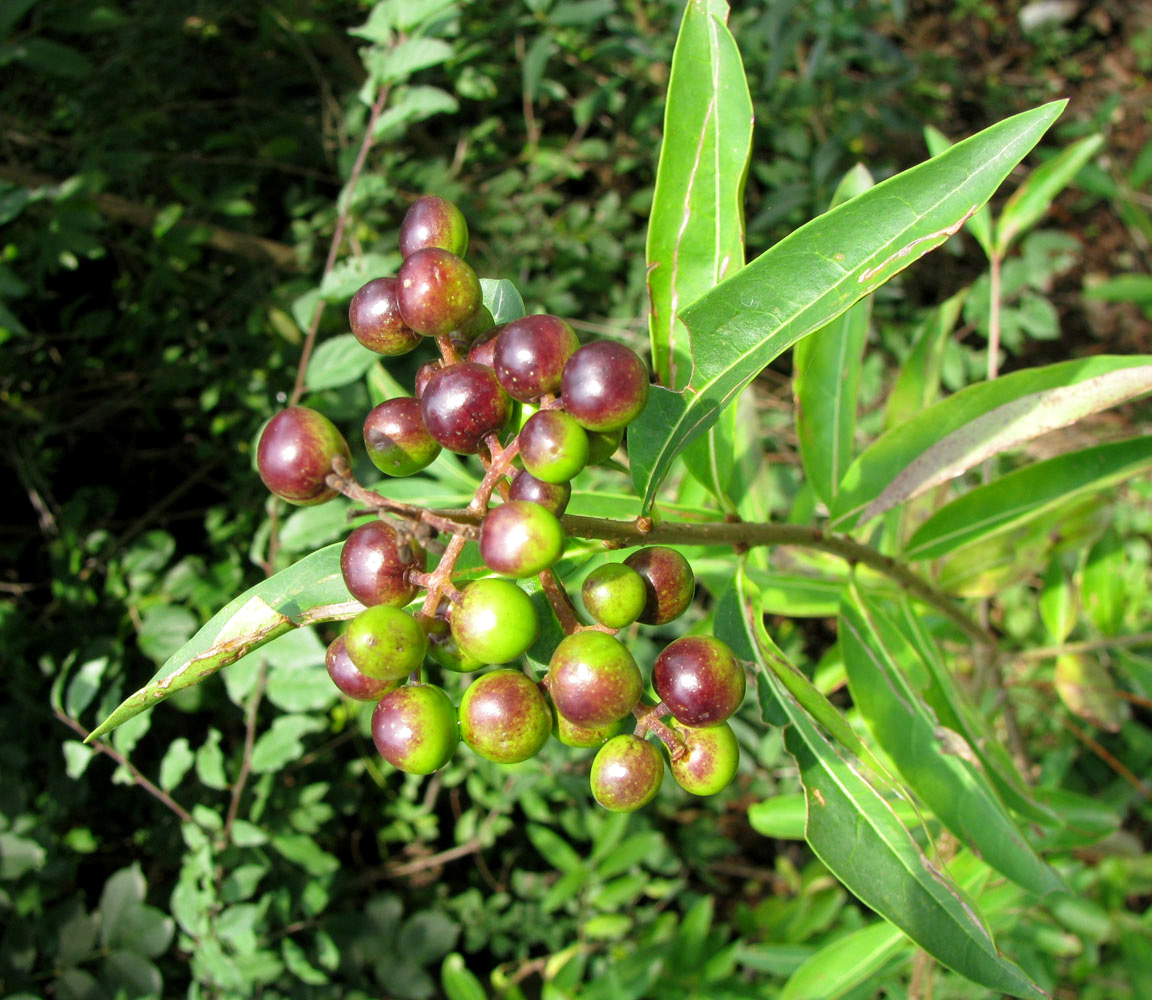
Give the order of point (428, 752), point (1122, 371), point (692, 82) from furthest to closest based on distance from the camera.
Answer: point (1122, 371) < point (692, 82) < point (428, 752)

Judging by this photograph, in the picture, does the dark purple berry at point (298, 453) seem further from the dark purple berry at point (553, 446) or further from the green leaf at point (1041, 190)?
the green leaf at point (1041, 190)

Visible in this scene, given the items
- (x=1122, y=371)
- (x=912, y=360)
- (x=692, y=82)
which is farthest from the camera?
(x=912, y=360)

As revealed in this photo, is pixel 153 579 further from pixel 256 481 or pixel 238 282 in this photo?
pixel 238 282

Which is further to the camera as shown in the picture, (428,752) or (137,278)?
(137,278)

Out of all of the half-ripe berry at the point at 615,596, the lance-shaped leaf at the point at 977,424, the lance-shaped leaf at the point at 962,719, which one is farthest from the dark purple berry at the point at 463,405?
the lance-shaped leaf at the point at 962,719

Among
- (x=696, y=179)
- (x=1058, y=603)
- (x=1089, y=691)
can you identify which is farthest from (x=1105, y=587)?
(x=696, y=179)

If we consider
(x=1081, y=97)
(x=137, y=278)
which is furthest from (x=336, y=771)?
(x=1081, y=97)
